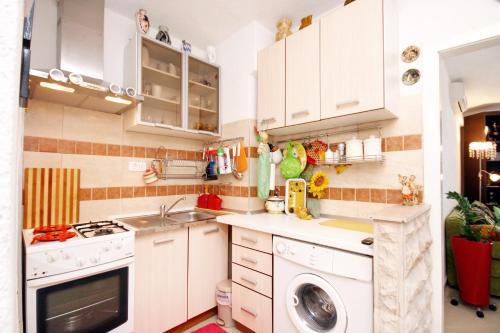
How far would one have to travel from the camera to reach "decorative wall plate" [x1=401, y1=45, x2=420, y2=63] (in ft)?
5.32

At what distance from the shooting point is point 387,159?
1707mm

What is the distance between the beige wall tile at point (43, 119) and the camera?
1.71 meters

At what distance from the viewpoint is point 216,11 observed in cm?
212

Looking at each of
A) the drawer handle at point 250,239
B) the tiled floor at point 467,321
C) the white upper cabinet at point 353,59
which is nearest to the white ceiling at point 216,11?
the white upper cabinet at point 353,59

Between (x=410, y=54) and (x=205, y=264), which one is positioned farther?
(x=205, y=264)

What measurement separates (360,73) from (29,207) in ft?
7.60

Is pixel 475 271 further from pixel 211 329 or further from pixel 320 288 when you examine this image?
pixel 211 329

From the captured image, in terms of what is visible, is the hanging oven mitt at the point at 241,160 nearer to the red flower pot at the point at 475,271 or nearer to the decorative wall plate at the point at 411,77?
the decorative wall plate at the point at 411,77

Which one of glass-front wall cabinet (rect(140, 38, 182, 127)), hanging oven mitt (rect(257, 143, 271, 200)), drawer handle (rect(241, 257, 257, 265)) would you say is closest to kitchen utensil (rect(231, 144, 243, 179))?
hanging oven mitt (rect(257, 143, 271, 200))

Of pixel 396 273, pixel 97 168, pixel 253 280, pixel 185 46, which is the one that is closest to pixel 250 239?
pixel 253 280

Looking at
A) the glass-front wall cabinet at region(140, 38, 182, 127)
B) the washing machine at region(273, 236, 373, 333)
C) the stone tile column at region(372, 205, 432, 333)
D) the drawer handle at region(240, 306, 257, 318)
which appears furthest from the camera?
the glass-front wall cabinet at region(140, 38, 182, 127)

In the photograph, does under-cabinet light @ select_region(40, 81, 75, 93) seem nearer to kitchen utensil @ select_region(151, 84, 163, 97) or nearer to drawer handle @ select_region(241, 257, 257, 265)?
kitchen utensil @ select_region(151, 84, 163, 97)

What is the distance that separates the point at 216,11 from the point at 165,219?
1.84 meters

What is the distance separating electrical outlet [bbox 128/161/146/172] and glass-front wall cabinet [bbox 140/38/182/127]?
1.37ft
